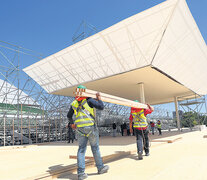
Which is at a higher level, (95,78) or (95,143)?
(95,78)

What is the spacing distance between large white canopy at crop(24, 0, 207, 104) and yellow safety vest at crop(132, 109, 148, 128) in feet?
23.3

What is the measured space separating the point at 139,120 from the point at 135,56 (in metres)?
8.46

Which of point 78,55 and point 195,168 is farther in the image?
point 78,55

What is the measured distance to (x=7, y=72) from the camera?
1914 cm

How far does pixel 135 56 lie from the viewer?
513 inches

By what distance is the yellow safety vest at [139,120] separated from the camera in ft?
17.2

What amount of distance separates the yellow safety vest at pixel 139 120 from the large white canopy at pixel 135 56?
279 inches

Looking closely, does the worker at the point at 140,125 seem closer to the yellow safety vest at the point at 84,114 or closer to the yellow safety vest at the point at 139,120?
the yellow safety vest at the point at 139,120

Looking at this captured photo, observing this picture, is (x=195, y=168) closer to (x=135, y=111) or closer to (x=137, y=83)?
(x=135, y=111)

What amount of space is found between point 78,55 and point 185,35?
826 centimetres

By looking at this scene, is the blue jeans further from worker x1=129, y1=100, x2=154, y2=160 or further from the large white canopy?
the large white canopy

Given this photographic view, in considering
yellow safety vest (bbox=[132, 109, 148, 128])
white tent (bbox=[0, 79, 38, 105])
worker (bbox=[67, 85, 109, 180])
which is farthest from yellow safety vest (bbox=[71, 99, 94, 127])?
white tent (bbox=[0, 79, 38, 105])

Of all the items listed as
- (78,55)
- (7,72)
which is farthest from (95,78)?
(7,72)

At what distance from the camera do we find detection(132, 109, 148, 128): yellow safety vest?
524 centimetres
